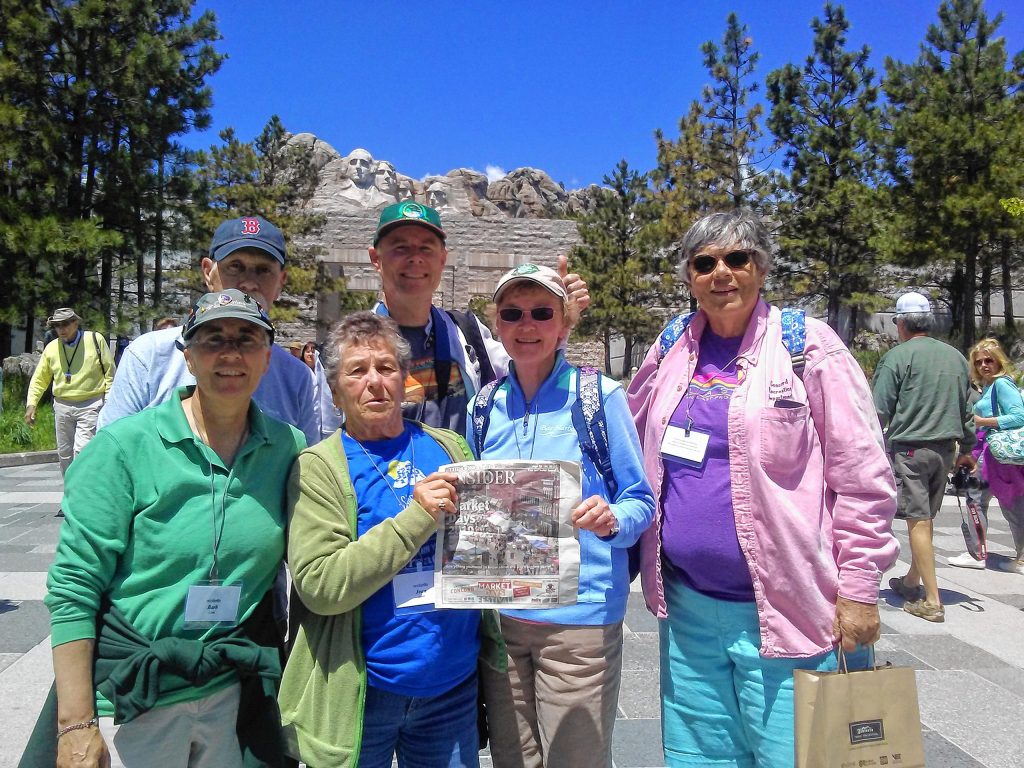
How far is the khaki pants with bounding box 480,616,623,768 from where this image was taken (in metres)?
2.16

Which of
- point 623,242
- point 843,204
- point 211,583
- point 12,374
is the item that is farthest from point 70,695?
point 623,242

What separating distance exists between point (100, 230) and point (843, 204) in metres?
18.6

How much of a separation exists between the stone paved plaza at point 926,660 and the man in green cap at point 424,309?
170cm

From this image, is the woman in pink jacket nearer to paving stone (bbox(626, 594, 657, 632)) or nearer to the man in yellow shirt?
paving stone (bbox(626, 594, 657, 632))

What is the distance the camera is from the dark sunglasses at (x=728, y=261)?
2332 millimetres

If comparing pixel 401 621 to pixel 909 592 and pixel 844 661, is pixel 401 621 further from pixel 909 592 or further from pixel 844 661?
pixel 909 592

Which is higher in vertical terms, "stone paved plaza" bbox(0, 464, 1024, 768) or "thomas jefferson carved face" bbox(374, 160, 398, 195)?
"thomas jefferson carved face" bbox(374, 160, 398, 195)

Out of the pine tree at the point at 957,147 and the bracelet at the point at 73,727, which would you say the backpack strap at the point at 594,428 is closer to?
the bracelet at the point at 73,727

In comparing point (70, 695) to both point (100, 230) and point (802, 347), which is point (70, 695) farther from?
point (100, 230)

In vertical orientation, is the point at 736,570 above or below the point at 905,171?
below

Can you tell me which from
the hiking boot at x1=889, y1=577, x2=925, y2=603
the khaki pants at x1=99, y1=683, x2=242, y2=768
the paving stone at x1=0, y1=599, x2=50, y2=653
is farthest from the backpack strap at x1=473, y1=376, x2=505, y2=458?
the hiking boot at x1=889, y1=577, x2=925, y2=603

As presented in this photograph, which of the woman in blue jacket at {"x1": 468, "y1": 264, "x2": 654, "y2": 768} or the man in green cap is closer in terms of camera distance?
the woman in blue jacket at {"x1": 468, "y1": 264, "x2": 654, "y2": 768}

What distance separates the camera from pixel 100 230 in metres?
15.9

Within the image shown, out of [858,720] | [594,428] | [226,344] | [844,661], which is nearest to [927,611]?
[844,661]
